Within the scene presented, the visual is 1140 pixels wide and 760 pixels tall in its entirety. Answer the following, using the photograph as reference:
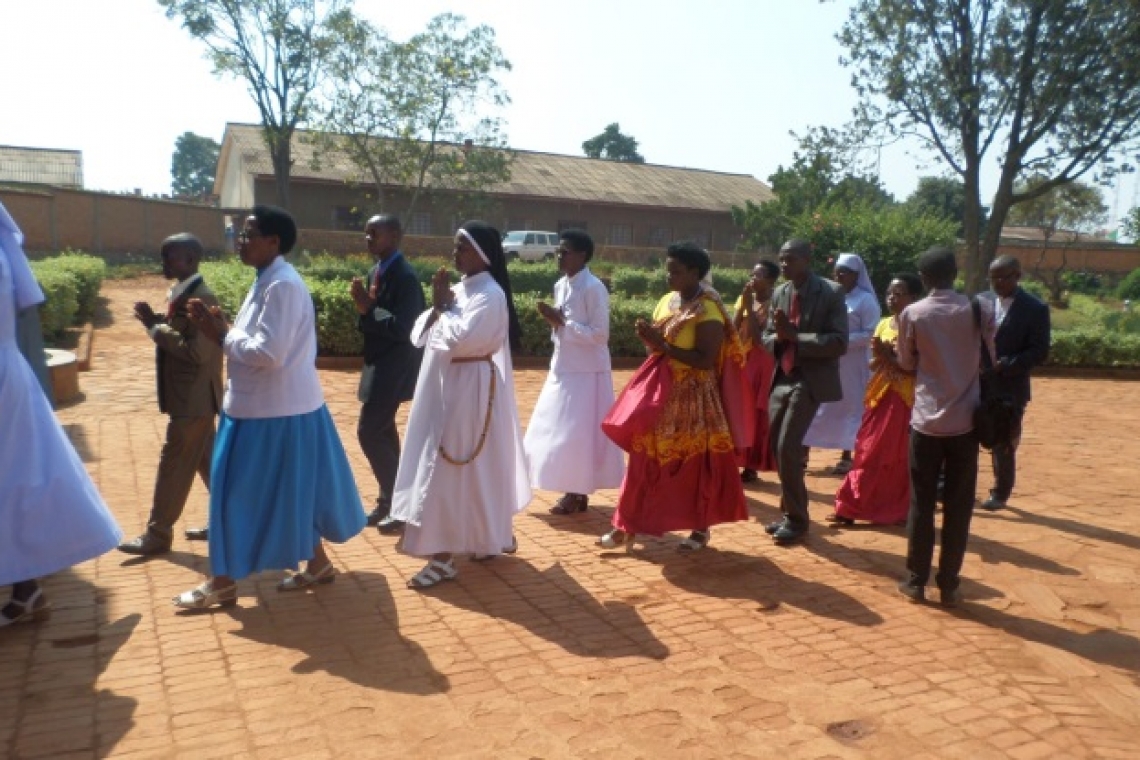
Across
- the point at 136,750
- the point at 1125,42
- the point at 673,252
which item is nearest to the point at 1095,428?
the point at 673,252

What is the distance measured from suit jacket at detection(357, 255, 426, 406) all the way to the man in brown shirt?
2.79m

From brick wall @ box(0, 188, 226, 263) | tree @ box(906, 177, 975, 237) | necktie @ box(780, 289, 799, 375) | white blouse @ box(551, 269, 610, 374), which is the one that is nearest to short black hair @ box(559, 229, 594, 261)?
white blouse @ box(551, 269, 610, 374)

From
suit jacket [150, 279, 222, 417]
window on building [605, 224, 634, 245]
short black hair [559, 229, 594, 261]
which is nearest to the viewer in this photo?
suit jacket [150, 279, 222, 417]

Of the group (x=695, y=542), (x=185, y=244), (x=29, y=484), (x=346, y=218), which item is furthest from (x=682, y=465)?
(x=346, y=218)

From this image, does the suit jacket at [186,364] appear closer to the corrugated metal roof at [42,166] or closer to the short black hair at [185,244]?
the short black hair at [185,244]

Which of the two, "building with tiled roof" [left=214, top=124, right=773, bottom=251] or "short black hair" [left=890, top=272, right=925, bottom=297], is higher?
"building with tiled roof" [left=214, top=124, right=773, bottom=251]

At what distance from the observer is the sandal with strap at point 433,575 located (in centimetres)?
482

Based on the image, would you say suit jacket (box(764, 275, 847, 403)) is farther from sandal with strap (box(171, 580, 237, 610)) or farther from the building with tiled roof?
the building with tiled roof

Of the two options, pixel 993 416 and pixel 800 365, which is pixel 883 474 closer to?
pixel 800 365

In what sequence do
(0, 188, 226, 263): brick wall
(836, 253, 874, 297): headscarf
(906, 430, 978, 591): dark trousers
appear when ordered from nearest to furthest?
(906, 430, 978, 591): dark trousers
(836, 253, 874, 297): headscarf
(0, 188, 226, 263): brick wall

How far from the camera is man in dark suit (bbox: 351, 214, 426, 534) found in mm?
5633

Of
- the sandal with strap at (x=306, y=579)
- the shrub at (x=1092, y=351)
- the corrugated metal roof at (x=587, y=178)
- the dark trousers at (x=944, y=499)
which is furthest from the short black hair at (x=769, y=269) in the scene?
the corrugated metal roof at (x=587, y=178)

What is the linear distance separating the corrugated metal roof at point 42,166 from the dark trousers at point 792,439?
111 ft

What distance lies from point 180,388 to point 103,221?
2482 cm
